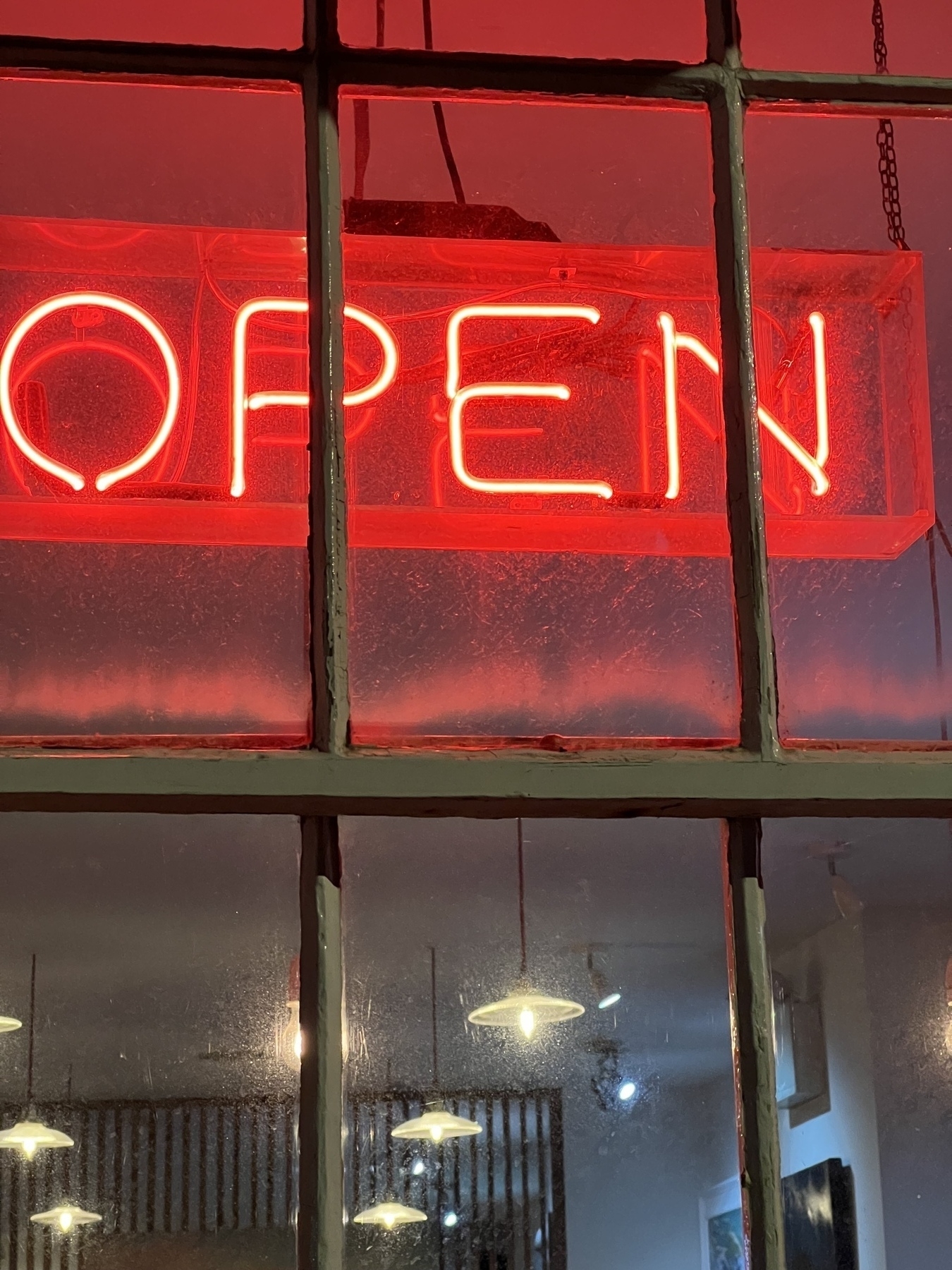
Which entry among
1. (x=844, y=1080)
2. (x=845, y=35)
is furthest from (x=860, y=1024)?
(x=845, y=35)

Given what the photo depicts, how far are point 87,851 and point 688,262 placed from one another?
2.92 ft

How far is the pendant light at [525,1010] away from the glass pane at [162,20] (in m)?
0.88

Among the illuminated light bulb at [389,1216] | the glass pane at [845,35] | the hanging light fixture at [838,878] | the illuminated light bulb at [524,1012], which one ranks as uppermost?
the glass pane at [845,35]

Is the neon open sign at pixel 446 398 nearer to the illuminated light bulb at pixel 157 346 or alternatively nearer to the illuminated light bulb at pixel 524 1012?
the illuminated light bulb at pixel 157 346

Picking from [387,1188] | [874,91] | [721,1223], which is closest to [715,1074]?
[721,1223]

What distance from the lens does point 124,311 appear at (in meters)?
1.50

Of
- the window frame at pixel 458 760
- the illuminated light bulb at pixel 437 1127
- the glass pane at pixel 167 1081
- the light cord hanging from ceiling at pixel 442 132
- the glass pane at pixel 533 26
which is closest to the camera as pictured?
the window frame at pixel 458 760

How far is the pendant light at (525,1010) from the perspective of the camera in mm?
1420

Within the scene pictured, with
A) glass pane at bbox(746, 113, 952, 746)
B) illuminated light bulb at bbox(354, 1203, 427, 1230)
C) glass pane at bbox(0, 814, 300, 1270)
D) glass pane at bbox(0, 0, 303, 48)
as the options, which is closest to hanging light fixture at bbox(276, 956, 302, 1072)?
glass pane at bbox(0, 814, 300, 1270)

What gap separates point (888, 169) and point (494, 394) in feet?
1.63

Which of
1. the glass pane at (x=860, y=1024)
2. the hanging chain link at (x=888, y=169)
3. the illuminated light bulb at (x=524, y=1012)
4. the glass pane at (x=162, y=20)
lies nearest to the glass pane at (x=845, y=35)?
the hanging chain link at (x=888, y=169)

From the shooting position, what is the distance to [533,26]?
5.65 ft

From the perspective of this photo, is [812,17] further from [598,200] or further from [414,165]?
[414,165]

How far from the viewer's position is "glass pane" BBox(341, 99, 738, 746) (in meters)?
1.28
